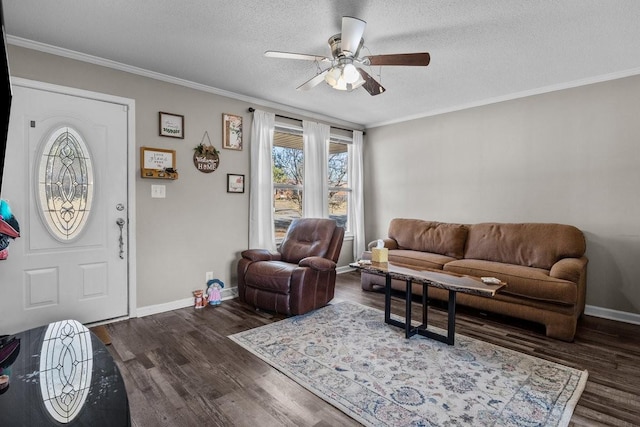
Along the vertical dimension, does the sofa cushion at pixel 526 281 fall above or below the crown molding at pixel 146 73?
below

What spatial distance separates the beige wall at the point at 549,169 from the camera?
11.1 ft

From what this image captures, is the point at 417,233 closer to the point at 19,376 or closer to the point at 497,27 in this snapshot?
the point at 497,27

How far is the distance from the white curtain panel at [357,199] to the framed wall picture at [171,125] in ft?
9.33

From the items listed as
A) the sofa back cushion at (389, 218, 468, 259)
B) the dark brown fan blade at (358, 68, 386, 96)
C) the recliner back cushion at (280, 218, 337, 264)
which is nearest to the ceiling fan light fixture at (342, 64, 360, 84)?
the dark brown fan blade at (358, 68, 386, 96)

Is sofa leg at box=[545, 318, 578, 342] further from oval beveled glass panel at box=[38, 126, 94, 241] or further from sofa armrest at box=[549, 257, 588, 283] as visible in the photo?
oval beveled glass panel at box=[38, 126, 94, 241]

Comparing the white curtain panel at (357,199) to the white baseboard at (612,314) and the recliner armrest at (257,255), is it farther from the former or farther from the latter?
the white baseboard at (612,314)

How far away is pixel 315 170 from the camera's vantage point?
16.3 feet

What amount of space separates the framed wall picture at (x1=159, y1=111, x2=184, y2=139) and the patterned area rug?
2186mm

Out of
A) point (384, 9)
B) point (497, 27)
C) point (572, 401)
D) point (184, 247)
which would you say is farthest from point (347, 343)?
point (497, 27)

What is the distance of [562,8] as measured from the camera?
7.45 ft

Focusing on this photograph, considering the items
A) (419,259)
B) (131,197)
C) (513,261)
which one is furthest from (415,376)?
(131,197)

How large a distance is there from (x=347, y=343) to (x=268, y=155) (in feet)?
8.49

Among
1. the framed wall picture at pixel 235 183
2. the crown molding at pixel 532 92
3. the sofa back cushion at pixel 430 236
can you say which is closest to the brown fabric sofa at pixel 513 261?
the sofa back cushion at pixel 430 236

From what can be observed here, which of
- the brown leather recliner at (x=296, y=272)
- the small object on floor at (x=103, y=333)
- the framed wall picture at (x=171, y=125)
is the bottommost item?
the small object on floor at (x=103, y=333)
